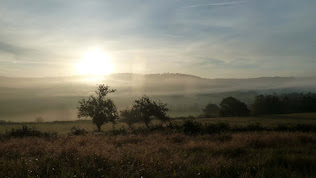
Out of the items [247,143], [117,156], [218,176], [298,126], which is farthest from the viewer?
[298,126]

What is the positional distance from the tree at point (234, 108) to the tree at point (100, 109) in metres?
52.8

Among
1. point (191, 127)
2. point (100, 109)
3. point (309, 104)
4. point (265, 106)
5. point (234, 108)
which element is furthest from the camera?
point (265, 106)

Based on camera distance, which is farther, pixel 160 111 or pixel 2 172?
pixel 160 111

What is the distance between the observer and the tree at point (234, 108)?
9141 cm

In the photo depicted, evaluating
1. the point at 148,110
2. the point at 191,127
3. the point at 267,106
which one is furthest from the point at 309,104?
the point at 191,127

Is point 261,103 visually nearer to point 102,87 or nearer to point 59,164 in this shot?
point 102,87

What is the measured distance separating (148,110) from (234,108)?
50.0m

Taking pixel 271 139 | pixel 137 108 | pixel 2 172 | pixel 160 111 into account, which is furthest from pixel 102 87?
pixel 2 172

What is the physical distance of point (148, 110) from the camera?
52.0m

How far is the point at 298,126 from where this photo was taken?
30.9m

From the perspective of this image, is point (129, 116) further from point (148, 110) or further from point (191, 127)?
point (191, 127)

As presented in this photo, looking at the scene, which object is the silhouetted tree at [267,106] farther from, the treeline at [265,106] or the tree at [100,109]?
the tree at [100,109]

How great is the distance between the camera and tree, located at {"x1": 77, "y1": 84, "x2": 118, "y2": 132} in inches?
1984

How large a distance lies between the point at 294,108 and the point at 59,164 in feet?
342
